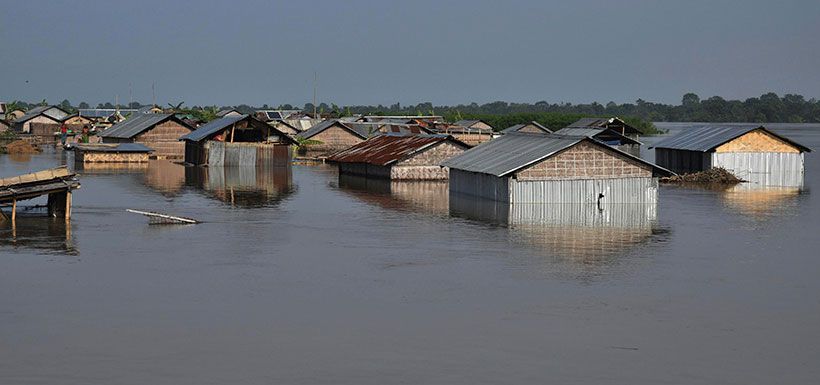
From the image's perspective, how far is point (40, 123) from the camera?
93.3 meters

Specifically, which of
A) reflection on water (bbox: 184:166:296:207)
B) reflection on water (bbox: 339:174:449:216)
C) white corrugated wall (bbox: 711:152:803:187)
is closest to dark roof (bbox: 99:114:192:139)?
reflection on water (bbox: 184:166:296:207)

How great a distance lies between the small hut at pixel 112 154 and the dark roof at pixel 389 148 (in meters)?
12.2

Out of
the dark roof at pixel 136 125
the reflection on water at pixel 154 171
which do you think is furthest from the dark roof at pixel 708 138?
the dark roof at pixel 136 125

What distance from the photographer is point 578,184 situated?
1388 inches

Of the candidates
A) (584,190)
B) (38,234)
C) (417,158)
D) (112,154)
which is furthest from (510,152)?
(112,154)

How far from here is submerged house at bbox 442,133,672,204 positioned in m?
34.8

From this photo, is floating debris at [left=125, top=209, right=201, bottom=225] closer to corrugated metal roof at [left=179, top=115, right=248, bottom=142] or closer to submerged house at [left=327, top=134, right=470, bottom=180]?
submerged house at [left=327, top=134, right=470, bottom=180]

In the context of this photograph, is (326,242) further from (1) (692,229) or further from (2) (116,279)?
(1) (692,229)

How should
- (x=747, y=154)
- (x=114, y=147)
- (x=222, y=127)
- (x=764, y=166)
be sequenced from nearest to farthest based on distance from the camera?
1. (x=747, y=154)
2. (x=764, y=166)
3. (x=222, y=127)
4. (x=114, y=147)

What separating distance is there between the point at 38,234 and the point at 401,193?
17123mm

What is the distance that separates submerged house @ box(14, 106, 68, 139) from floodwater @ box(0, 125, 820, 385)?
59.1m

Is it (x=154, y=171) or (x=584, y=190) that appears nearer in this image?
(x=584, y=190)

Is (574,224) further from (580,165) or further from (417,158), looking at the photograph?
(417,158)

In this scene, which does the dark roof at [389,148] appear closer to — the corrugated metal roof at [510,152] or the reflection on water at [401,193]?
the reflection on water at [401,193]
